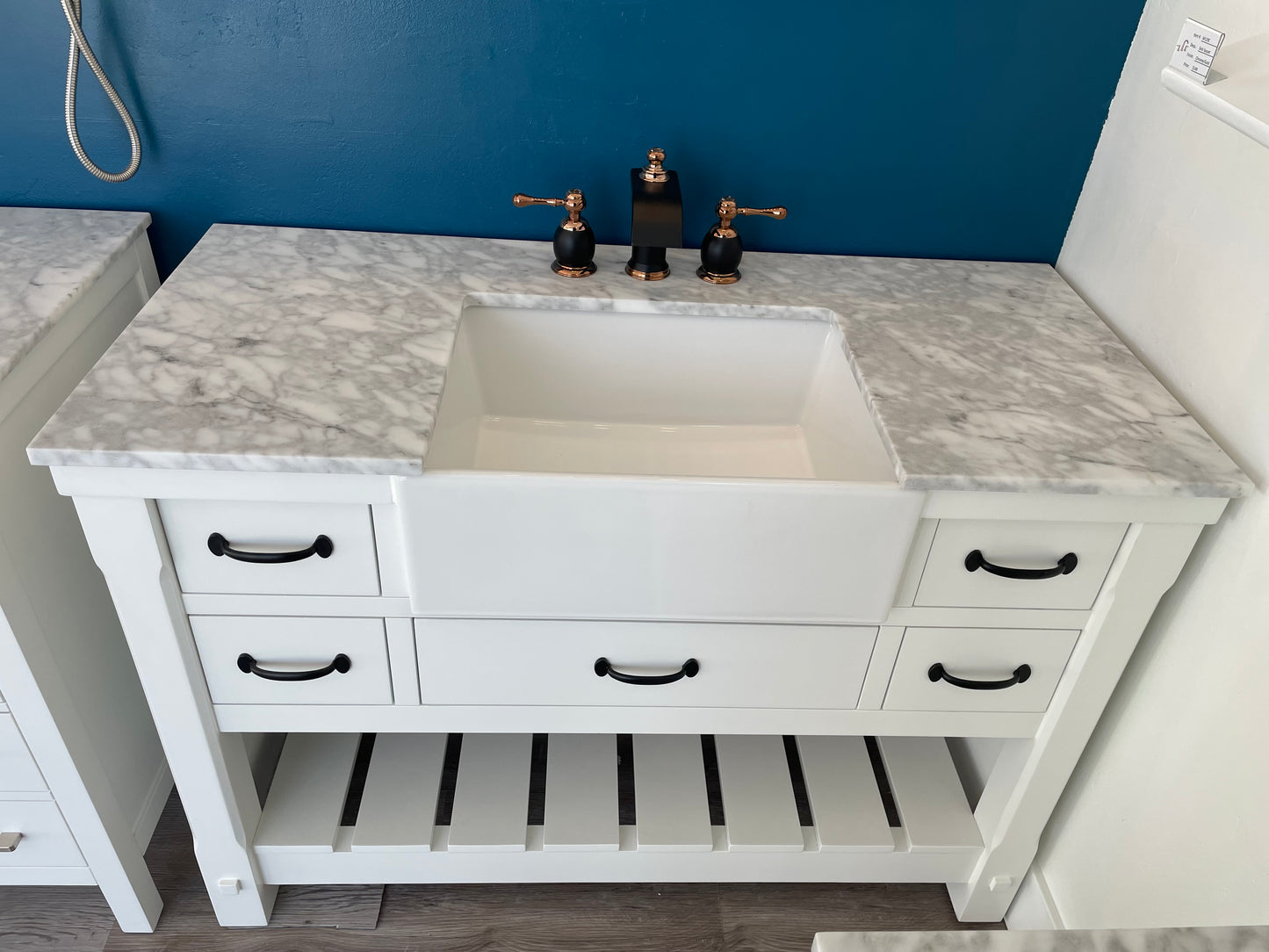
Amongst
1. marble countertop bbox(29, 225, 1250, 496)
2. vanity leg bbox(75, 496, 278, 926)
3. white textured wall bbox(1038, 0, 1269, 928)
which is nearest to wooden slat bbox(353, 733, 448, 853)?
vanity leg bbox(75, 496, 278, 926)

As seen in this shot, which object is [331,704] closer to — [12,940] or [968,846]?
[12,940]

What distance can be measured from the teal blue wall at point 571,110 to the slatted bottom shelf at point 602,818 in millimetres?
902

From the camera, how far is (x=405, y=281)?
1.41m

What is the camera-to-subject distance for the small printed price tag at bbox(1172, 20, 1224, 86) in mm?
895

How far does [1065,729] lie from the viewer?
1.34 metres

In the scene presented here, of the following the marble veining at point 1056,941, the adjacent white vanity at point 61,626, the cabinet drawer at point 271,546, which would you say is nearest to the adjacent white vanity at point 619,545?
the cabinet drawer at point 271,546

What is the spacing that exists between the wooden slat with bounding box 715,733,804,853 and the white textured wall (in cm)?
45

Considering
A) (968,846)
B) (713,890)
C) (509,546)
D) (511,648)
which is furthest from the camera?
(713,890)

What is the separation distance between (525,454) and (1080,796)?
102 cm

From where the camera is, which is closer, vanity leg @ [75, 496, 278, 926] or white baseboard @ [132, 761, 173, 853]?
vanity leg @ [75, 496, 278, 926]

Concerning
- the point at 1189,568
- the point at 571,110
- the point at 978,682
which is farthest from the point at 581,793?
the point at 571,110

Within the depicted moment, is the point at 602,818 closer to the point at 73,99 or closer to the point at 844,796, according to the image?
the point at 844,796

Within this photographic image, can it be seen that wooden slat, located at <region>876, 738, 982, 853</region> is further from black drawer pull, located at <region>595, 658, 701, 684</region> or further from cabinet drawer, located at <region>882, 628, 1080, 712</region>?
black drawer pull, located at <region>595, 658, 701, 684</region>

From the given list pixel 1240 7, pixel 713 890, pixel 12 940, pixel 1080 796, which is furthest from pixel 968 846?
pixel 12 940
